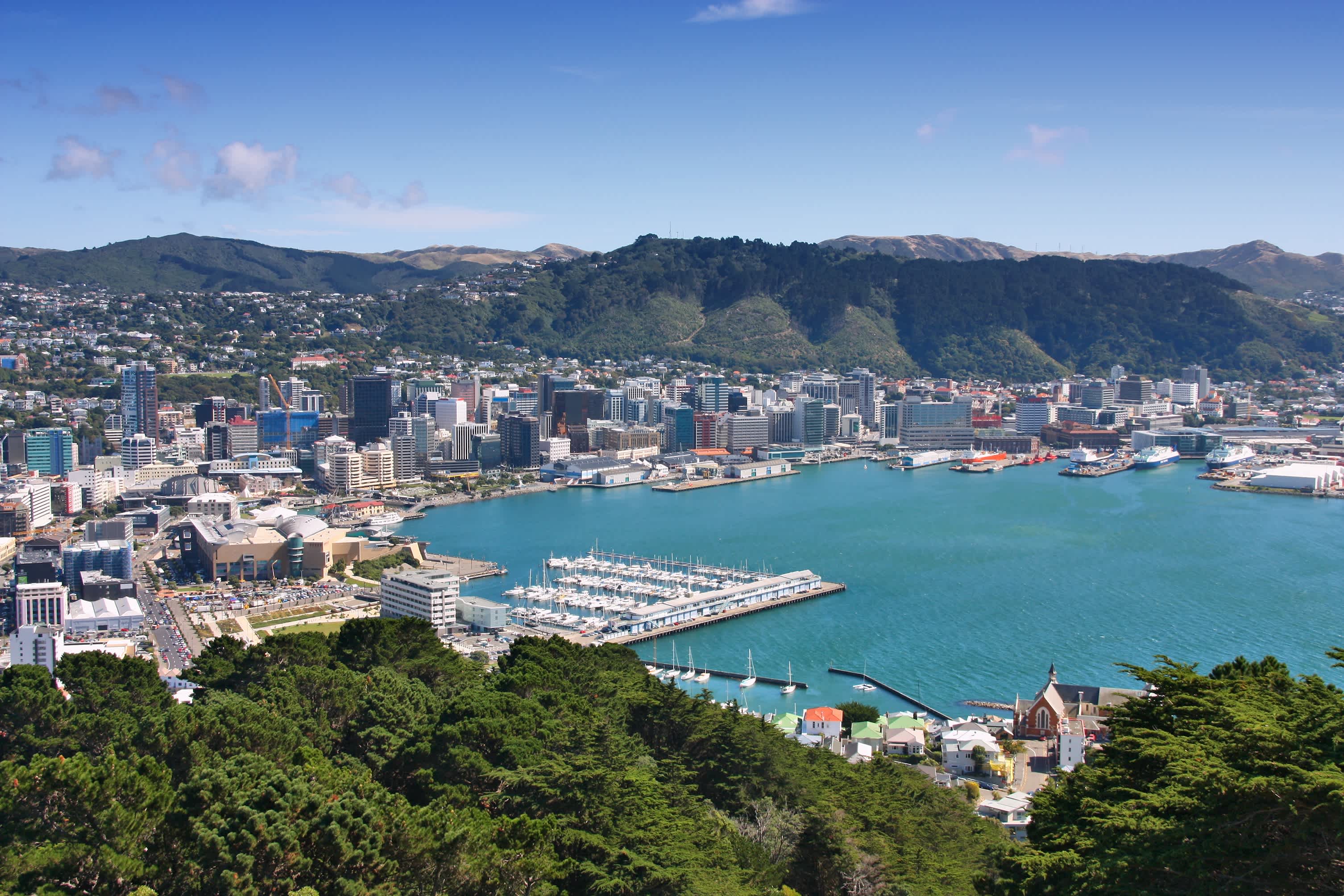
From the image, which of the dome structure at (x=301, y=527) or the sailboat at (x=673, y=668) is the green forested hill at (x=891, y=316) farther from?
the sailboat at (x=673, y=668)

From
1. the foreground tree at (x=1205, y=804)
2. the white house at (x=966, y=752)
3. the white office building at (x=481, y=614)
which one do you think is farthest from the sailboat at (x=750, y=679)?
the foreground tree at (x=1205, y=804)

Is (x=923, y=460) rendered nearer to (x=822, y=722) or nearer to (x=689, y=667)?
(x=689, y=667)

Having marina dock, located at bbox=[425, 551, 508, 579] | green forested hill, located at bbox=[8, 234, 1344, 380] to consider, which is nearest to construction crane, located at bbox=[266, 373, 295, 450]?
marina dock, located at bbox=[425, 551, 508, 579]

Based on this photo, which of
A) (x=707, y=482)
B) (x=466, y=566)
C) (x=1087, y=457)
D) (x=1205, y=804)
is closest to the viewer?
(x=1205, y=804)

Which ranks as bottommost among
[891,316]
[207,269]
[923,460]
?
[923,460]

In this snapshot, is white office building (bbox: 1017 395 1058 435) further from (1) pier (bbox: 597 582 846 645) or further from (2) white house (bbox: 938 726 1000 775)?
(2) white house (bbox: 938 726 1000 775)

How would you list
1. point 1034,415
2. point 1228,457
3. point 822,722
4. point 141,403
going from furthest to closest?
1. point 1034,415
2. point 1228,457
3. point 141,403
4. point 822,722

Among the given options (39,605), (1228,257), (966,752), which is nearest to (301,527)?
(39,605)

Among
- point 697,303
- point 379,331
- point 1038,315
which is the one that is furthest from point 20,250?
point 1038,315
